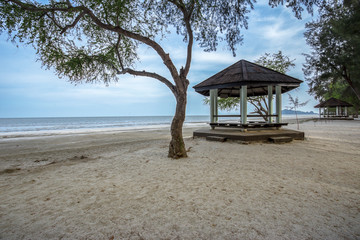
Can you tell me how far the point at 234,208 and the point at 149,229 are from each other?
4.59 feet

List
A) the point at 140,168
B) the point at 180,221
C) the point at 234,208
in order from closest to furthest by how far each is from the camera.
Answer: the point at 180,221 → the point at 234,208 → the point at 140,168

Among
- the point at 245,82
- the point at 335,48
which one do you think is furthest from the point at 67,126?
the point at 335,48

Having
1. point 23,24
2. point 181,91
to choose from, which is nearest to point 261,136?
point 181,91

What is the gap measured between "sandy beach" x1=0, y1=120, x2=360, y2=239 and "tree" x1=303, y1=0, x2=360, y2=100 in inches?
369

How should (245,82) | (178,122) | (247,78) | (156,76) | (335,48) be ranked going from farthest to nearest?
(335,48) → (247,78) → (245,82) → (156,76) → (178,122)

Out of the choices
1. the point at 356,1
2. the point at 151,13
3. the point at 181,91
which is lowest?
the point at 181,91

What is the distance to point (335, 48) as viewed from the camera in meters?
13.3

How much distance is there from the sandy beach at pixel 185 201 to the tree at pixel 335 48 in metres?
9.38

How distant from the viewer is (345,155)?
6.30 metres

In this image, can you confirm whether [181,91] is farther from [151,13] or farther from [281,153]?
[281,153]

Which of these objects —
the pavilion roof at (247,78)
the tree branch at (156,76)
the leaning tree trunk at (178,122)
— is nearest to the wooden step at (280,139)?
the pavilion roof at (247,78)

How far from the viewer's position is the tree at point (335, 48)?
10.4 metres

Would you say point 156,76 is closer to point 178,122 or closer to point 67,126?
point 178,122

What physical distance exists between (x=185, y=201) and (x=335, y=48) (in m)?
17.2
